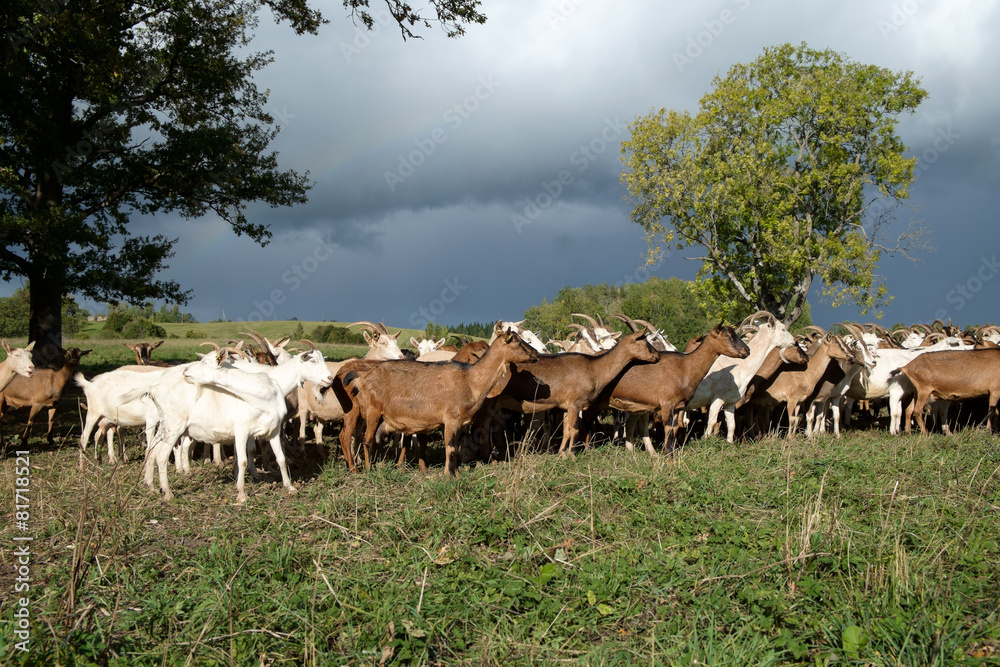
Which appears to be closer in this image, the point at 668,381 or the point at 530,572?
the point at 530,572

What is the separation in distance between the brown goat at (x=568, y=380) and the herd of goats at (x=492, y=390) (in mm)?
22

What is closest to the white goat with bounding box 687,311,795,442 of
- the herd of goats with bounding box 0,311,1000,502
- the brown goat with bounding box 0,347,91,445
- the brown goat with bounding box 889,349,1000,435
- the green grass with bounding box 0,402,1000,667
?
the herd of goats with bounding box 0,311,1000,502

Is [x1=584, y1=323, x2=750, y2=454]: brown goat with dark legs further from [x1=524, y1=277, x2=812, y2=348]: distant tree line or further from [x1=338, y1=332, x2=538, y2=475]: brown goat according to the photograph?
[x1=524, y1=277, x2=812, y2=348]: distant tree line

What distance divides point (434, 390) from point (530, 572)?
393 cm

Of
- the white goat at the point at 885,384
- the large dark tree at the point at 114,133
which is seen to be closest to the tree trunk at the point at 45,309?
the large dark tree at the point at 114,133

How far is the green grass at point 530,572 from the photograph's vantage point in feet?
14.4

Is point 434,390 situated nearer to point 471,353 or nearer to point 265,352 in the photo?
point 471,353

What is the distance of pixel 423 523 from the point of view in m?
6.41

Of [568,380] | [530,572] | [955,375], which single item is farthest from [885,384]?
[530,572]

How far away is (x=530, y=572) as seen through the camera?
5.52 m

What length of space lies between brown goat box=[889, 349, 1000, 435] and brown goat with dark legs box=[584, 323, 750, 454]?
3924 millimetres

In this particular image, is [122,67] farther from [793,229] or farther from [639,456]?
[793,229]

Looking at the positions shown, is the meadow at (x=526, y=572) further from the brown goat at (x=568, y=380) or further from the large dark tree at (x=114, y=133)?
the large dark tree at (x=114, y=133)

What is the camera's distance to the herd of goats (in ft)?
26.9
